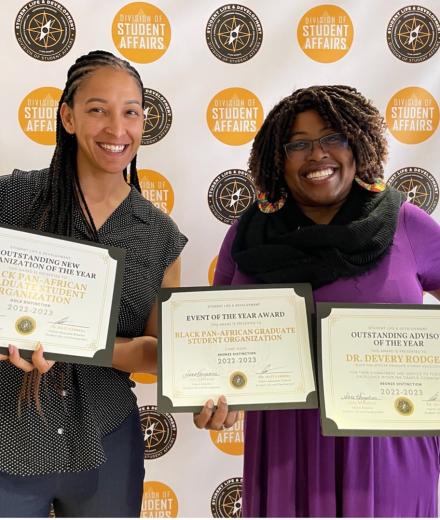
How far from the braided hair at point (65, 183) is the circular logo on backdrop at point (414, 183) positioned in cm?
106

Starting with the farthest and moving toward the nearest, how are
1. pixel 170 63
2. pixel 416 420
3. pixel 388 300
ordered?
pixel 170 63 < pixel 388 300 < pixel 416 420

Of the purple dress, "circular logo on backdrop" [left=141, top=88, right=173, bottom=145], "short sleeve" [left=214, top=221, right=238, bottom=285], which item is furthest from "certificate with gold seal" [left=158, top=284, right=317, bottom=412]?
"circular logo on backdrop" [left=141, top=88, right=173, bottom=145]

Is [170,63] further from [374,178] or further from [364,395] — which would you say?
[364,395]

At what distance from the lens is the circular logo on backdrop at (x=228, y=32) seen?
2.05m

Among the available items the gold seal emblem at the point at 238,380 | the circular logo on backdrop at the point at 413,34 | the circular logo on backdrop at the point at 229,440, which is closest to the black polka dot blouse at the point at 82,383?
the gold seal emblem at the point at 238,380

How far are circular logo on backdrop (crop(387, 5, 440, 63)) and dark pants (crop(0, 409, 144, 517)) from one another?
163 cm

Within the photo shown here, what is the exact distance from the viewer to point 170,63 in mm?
2047

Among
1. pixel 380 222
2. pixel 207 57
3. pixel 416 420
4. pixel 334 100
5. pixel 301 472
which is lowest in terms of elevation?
pixel 301 472

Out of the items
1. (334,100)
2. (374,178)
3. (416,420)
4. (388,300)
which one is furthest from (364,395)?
(334,100)

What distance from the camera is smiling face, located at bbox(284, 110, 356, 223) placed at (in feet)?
4.86

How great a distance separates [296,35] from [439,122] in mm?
639

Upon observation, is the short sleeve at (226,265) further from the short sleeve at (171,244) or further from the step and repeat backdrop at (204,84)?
the step and repeat backdrop at (204,84)

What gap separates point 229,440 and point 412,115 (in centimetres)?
144

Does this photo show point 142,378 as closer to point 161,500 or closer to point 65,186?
point 161,500
